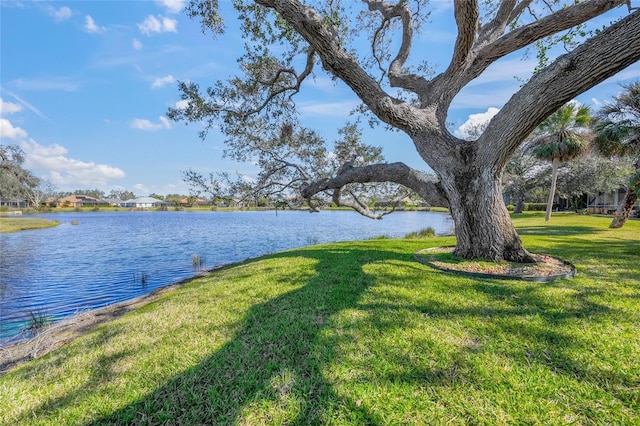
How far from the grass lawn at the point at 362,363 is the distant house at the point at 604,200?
101 ft

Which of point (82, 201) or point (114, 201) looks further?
point (114, 201)

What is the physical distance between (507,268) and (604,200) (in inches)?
1400

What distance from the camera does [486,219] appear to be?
5.20 meters

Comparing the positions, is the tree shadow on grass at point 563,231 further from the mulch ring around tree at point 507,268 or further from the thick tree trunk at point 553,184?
the mulch ring around tree at point 507,268

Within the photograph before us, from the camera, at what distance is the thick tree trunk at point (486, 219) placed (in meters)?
5.16

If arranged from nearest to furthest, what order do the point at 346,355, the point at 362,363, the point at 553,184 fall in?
1. the point at 362,363
2. the point at 346,355
3. the point at 553,184

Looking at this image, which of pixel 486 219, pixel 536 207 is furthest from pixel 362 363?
pixel 536 207

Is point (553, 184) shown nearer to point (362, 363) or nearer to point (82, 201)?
point (362, 363)

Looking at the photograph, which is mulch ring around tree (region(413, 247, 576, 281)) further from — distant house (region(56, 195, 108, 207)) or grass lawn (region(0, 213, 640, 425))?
distant house (region(56, 195, 108, 207))

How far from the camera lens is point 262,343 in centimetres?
270

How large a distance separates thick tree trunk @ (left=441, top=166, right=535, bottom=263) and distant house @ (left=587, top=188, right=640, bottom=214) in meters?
29.3

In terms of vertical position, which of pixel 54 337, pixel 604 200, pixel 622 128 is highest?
pixel 622 128

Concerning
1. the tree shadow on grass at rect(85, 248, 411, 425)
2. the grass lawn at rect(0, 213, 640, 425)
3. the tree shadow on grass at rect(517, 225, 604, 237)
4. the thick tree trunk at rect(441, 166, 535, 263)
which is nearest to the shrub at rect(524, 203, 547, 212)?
the tree shadow on grass at rect(517, 225, 604, 237)

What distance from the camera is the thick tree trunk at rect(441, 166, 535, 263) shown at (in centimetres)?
516
